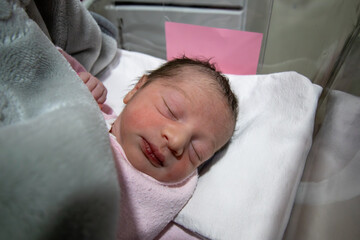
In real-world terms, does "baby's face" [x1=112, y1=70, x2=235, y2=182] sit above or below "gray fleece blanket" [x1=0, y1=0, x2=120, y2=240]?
below

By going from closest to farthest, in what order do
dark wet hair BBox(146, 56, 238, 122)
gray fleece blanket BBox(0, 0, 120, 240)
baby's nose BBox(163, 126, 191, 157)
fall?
gray fleece blanket BBox(0, 0, 120, 240)
baby's nose BBox(163, 126, 191, 157)
dark wet hair BBox(146, 56, 238, 122)

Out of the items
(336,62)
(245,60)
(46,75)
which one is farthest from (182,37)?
(46,75)

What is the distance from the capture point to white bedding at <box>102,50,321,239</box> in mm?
575

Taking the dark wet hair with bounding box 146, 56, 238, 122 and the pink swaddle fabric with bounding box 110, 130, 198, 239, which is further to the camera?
the dark wet hair with bounding box 146, 56, 238, 122

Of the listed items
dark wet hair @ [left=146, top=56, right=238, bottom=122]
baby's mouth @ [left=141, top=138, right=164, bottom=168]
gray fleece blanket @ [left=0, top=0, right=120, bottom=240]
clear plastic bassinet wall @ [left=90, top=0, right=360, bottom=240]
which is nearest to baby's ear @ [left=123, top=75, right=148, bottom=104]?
dark wet hair @ [left=146, top=56, right=238, bottom=122]

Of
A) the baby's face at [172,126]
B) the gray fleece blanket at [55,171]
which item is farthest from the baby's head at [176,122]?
the gray fleece blanket at [55,171]

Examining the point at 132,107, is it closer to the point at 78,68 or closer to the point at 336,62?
the point at 78,68

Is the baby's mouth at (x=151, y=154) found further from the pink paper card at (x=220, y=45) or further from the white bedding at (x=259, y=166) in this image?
the pink paper card at (x=220, y=45)

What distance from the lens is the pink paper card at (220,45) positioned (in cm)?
86

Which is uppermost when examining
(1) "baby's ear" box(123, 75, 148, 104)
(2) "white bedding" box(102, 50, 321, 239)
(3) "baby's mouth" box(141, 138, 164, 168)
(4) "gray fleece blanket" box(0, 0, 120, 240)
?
(4) "gray fleece blanket" box(0, 0, 120, 240)

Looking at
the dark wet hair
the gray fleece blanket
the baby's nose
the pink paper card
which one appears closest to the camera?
the gray fleece blanket

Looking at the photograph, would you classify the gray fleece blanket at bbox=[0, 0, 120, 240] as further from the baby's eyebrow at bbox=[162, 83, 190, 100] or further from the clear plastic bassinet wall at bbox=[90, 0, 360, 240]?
the clear plastic bassinet wall at bbox=[90, 0, 360, 240]

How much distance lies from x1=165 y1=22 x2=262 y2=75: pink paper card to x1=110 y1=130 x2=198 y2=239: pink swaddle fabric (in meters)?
0.48

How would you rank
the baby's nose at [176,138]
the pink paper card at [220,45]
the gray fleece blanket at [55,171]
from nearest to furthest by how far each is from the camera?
the gray fleece blanket at [55,171] < the baby's nose at [176,138] < the pink paper card at [220,45]
